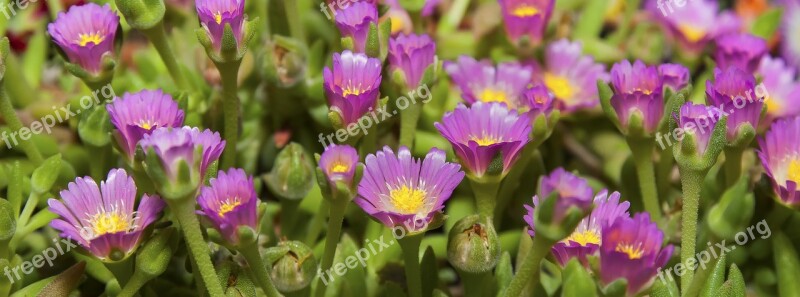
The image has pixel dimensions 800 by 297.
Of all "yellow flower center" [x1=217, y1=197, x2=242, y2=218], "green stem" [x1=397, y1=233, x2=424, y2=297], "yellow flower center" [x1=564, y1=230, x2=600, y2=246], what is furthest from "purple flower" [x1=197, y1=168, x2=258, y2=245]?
"yellow flower center" [x1=564, y1=230, x2=600, y2=246]

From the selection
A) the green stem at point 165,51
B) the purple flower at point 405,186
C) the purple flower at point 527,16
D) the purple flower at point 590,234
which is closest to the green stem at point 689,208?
the purple flower at point 590,234

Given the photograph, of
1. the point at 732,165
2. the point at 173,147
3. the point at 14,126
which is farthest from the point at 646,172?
the point at 14,126

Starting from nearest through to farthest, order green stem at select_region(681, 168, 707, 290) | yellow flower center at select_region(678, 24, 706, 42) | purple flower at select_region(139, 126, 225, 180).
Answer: purple flower at select_region(139, 126, 225, 180) < green stem at select_region(681, 168, 707, 290) < yellow flower center at select_region(678, 24, 706, 42)

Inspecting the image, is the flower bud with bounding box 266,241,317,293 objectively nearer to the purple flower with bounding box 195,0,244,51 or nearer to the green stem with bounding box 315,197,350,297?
the green stem with bounding box 315,197,350,297

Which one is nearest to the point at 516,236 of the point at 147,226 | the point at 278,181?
the point at 278,181

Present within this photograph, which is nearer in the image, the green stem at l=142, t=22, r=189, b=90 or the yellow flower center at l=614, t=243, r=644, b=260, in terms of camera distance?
the yellow flower center at l=614, t=243, r=644, b=260

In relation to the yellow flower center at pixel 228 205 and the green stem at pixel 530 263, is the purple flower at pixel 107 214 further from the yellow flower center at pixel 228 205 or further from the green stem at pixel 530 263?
the green stem at pixel 530 263

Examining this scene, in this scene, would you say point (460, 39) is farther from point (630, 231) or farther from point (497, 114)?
point (630, 231)

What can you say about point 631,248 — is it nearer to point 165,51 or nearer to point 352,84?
point 352,84
